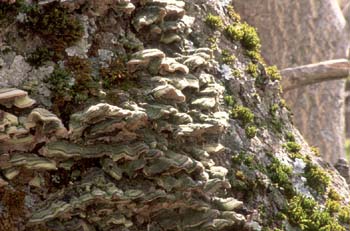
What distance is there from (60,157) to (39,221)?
0.35m

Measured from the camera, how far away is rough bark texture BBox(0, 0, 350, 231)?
3.20 metres

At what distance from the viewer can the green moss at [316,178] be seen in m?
4.31

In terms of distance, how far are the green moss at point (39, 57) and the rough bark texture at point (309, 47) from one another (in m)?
3.14

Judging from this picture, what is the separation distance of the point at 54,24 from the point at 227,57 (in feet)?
4.45

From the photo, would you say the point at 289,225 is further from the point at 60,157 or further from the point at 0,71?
the point at 0,71

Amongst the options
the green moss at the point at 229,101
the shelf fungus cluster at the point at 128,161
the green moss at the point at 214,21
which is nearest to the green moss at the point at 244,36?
the green moss at the point at 214,21

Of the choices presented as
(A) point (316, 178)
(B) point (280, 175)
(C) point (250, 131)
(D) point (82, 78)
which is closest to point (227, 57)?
(C) point (250, 131)

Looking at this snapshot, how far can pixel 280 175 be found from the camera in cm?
413

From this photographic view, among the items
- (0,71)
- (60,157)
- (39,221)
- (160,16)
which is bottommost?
(39,221)

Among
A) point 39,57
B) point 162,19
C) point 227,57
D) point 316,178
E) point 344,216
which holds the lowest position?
point 344,216

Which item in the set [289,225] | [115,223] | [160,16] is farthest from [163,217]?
[160,16]

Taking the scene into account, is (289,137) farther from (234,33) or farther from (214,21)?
(214,21)

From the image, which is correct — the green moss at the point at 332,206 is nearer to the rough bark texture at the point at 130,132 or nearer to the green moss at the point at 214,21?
the rough bark texture at the point at 130,132

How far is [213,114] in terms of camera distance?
3.81 metres
